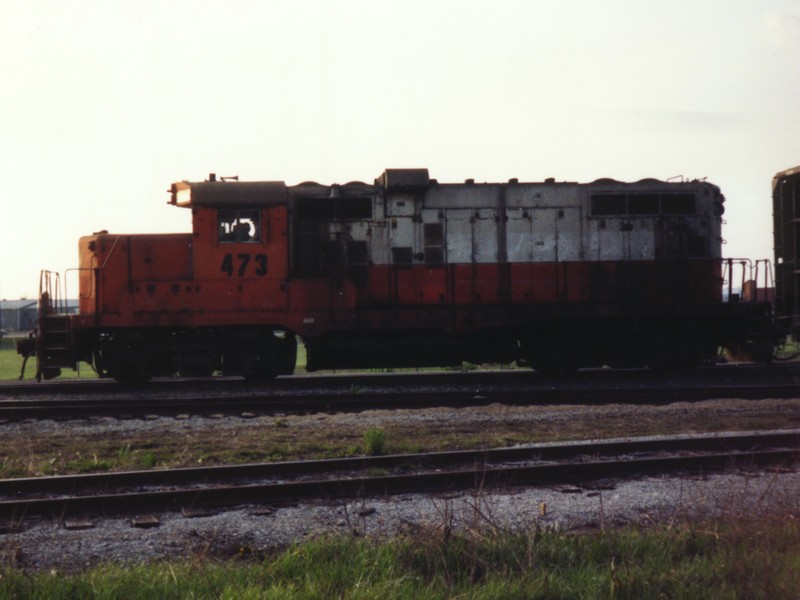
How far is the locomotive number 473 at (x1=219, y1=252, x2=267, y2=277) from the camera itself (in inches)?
637

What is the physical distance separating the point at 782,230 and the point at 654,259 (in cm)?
269

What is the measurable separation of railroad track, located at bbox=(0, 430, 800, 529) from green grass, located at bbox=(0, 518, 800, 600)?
1428 mm

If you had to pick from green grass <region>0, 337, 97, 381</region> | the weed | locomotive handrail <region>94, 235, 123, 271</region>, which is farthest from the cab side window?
green grass <region>0, 337, 97, 381</region>

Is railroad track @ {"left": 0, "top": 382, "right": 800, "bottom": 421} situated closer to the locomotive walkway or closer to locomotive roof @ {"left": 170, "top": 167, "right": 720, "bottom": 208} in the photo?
the locomotive walkway

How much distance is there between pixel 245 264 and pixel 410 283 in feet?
10.4

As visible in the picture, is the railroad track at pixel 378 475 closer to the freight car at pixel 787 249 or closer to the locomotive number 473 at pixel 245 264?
the freight car at pixel 787 249

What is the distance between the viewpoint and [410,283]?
1656 centimetres

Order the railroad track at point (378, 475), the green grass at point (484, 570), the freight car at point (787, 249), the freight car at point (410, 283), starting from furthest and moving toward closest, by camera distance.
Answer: the freight car at point (787, 249) < the freight car at point (410, 283) < the railroad track at point (378, 475) < the green grass at point (484, 570)

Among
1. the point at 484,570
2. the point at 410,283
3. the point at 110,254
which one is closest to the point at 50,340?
the point at 110,254

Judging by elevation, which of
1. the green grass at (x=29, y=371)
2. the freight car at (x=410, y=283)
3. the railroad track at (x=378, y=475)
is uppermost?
the freight car at (x=410, y=283)

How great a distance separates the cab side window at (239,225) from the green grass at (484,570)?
10735mm

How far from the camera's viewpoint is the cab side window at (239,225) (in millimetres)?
16266

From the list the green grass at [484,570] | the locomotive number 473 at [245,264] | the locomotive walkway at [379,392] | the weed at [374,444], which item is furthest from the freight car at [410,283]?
the green grass at [484,570]

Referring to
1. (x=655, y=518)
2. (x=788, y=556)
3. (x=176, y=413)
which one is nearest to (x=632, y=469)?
(x=655, y=518)
